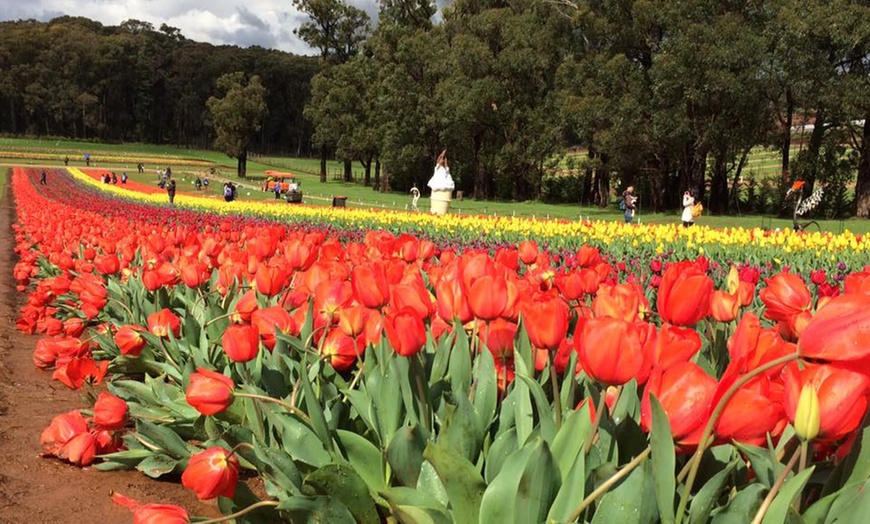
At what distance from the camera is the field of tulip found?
48.4 inches

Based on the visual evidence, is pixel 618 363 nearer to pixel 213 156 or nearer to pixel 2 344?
pixel 2 344

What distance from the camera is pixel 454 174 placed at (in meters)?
46.7

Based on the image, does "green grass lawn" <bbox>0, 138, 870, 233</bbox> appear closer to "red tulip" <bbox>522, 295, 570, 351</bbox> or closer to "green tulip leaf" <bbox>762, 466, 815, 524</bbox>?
"red tulip" <bbox>522, 295, 570, 351</bbox>

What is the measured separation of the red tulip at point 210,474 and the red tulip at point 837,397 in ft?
3.83

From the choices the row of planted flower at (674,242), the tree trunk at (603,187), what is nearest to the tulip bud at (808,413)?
the row of planted flower at (674,242)

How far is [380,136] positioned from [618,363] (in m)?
45.7

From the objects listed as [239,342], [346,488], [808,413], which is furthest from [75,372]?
[808,413]

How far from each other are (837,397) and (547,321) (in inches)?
24.1

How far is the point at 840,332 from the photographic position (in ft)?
3.63

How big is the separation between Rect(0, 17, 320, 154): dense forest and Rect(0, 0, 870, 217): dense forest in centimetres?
5266

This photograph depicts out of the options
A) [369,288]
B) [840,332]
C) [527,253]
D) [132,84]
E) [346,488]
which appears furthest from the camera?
[132,84]

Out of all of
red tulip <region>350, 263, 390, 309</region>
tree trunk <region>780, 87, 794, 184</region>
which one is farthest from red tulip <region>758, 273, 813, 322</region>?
tree trunk <region>780, 87, 794, 184</region>

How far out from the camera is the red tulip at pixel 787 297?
1.89 meters

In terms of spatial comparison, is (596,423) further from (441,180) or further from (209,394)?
(441,180)
